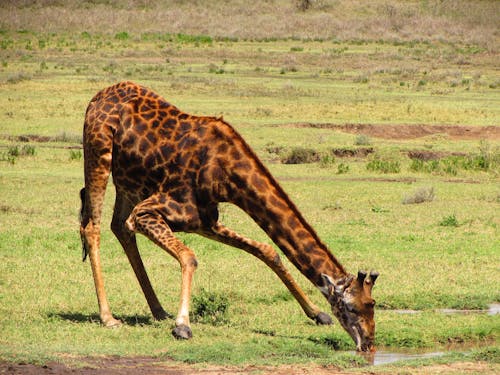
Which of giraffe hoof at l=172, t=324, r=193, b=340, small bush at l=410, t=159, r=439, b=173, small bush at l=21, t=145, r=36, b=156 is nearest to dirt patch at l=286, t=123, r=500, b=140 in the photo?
small bush at l=410, t=159, r=439, b=173

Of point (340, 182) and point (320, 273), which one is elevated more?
point (320, 273)

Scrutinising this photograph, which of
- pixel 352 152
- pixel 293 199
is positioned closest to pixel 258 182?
pixel 293 199

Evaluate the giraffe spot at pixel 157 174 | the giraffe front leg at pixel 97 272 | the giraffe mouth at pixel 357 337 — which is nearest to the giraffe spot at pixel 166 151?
the giraffe spot at pixel 157 174

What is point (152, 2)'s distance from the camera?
90812 millimetres

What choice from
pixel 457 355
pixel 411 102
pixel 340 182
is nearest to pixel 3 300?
pixel 457 355

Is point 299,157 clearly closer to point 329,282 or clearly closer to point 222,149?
point 222,149

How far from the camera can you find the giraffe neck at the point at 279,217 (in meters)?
9.47

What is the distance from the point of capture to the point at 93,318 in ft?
35.2

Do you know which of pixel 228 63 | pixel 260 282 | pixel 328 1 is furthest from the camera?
pixel 328 1

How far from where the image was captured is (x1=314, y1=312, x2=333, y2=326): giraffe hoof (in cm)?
1041

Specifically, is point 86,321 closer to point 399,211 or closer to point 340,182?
point 399,211

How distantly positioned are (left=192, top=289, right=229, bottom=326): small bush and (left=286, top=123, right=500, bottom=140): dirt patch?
1806 centimetres

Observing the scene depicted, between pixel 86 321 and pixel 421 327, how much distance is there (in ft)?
10.6

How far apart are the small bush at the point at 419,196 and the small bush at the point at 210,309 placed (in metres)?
8.79
